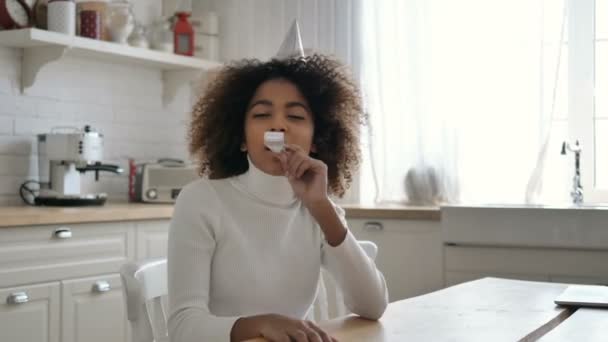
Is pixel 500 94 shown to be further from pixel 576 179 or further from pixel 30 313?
pixel 30 313

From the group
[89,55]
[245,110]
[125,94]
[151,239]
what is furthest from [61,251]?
[245,110]

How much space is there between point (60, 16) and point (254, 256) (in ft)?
7.12

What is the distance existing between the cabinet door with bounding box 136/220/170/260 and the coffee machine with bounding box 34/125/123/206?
0.89ft

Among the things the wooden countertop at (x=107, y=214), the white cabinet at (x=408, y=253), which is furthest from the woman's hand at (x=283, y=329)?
the white cabinet at (x=408, y=253)

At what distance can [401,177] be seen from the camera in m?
3.55

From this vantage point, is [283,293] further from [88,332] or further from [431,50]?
[431,50]

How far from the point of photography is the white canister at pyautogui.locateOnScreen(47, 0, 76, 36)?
3.21 metres

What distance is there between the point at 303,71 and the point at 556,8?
A: 6.73 ft

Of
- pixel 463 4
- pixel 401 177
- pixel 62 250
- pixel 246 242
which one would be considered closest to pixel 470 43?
pixel 463 4

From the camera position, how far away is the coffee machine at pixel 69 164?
124 inches

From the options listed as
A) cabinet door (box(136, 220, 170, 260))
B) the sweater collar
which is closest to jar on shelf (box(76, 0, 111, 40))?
cabinet door (box(136, 220, 170, 260))

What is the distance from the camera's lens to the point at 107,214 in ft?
9.49

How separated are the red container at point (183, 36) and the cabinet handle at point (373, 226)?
1.36 m

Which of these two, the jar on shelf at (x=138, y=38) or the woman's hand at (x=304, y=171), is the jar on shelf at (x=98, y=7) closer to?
the jar on shelf at (x=138, y=38)
